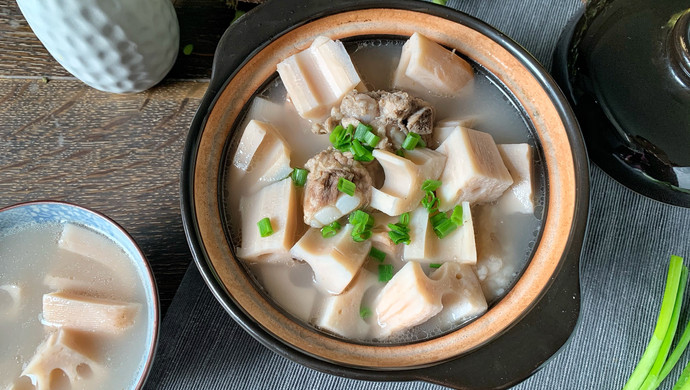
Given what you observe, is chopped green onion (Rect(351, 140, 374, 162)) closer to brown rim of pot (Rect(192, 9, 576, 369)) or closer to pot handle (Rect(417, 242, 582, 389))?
brown rim of pot (Rect(192, 9, 576, 369))

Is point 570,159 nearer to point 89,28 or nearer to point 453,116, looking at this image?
point 453,116

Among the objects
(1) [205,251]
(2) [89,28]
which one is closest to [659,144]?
(1) [205,251]

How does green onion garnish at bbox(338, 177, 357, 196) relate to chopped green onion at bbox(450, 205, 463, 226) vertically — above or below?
above

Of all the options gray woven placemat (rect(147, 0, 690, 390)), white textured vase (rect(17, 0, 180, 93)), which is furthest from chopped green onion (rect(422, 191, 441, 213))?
white textured vase (rect(17, 0, 180, 93))

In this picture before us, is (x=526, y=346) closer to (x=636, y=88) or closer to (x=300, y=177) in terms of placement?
(x=300, y=177)

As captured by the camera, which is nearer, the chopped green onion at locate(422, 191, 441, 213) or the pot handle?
the pot handle
